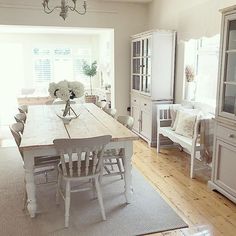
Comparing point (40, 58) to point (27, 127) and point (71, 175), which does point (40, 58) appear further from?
point (71, 175)

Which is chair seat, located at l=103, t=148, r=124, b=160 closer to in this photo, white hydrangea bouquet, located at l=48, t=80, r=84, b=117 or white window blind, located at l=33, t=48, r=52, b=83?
white hydrangea bouquet, located at l=48, t=80, r=84, b=117

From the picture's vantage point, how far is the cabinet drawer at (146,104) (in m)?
5.07

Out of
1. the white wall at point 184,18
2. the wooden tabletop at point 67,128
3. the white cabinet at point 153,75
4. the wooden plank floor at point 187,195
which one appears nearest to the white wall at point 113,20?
the white wall at point 184,18

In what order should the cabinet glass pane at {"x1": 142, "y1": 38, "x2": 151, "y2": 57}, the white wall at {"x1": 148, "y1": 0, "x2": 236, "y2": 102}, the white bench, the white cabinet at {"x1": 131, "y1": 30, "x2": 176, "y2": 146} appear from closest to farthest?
the white bench
the white wall at {"x1": 148, "y1": 0, "x2": 236, "y2": 102}
the white cabinet at {"x1": 131, "y1": 30, "x2": 176, "y2": 146}
the cabinet glass pane at {"x1": 142, "y1": 38, "x2": 151, "y2": 57}

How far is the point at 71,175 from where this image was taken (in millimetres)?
2611

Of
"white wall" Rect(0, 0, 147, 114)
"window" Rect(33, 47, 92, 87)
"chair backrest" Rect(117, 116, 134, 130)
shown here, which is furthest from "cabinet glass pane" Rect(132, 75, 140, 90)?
"window" Rect(33, 47, 92, 87)

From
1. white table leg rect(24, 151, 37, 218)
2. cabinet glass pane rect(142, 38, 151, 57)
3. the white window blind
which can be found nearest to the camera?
white table leg rect(24, 151, 37, 218)

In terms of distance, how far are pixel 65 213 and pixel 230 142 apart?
179cm

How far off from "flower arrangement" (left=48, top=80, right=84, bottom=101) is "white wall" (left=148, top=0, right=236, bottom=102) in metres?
1.99

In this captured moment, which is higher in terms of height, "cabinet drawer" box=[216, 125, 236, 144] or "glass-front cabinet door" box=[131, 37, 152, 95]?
"glass-front cabinet door" box=[131, 37, 152, 95]

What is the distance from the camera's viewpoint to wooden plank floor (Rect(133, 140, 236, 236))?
8.59 ft

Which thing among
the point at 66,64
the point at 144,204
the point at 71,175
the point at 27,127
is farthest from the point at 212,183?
the point at 66,64

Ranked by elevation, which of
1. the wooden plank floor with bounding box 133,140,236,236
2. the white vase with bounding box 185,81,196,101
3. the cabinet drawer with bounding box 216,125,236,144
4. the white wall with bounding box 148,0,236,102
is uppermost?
the white wall with bounding box 148,0,236,102

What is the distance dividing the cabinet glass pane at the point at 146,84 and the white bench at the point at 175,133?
0.54 m
